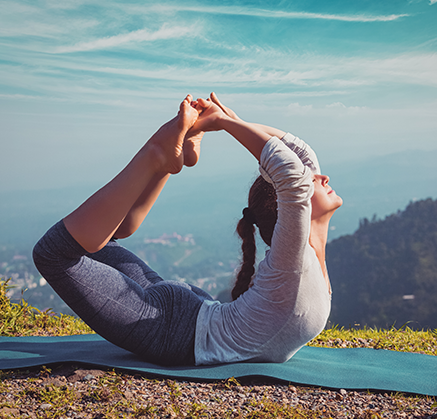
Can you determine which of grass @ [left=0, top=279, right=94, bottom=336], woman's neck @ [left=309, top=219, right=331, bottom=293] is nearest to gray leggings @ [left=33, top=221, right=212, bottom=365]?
woman's neck @ [left=309, top=219, right=331, bottom=293]

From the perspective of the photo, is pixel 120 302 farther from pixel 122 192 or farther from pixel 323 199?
pixel 323 199

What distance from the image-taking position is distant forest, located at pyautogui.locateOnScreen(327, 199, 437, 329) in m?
33.2

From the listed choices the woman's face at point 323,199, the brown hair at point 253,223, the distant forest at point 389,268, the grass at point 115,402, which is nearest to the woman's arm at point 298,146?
the woman's face at point 323,199

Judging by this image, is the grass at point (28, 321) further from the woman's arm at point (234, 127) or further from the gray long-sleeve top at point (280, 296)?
the woman's arm at point (234, 127)

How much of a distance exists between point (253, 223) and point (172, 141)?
2.52ft

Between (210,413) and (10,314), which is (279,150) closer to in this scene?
(210,413)

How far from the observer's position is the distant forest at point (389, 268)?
33.2m

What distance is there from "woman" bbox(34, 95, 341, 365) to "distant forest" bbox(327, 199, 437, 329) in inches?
1241

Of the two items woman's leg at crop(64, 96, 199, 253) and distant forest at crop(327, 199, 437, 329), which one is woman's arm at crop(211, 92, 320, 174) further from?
distant forest at crop(327, 199, 437, 329)

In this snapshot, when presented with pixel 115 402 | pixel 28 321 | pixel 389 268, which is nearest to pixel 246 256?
pixel 115 402

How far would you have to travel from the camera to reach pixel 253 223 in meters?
2.68

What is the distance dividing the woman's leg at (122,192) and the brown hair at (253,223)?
561 mm

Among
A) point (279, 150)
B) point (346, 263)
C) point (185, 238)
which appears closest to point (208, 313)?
point (279, 150)

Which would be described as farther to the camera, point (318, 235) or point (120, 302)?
point (318, 235)
